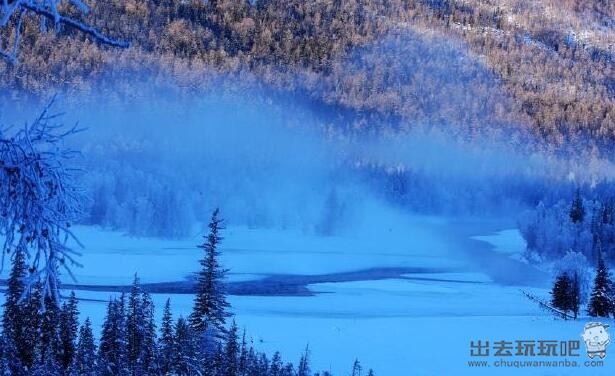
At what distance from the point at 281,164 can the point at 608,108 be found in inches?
3943

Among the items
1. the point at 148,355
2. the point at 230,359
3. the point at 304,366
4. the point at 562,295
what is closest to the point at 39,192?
the point at 230,359

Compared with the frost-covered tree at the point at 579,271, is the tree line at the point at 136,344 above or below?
below

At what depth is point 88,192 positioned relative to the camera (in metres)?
2.82

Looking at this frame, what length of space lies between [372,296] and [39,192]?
43.9m

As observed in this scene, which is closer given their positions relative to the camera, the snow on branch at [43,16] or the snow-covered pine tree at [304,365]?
the snow on branch at [43,16]

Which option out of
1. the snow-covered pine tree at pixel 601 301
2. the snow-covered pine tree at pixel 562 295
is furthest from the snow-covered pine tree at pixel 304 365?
the snow-covered pine tree at pixel 601 301

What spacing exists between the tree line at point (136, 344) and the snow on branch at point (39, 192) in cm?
1049

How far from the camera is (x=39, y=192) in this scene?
2.59 m

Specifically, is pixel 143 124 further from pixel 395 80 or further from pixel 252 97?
pixel 395 80

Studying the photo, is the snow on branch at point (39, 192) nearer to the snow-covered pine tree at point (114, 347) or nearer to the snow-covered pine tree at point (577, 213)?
the snow-covered pine tree at point (114, 347)

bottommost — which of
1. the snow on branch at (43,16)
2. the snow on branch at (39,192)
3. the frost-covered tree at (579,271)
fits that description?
the snow on branch at (39,192)

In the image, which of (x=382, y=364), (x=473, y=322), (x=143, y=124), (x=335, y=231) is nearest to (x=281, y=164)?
(x=143, y=124)

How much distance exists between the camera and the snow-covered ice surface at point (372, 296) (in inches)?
1123

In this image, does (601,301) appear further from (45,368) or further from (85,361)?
(45,368)
